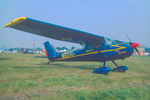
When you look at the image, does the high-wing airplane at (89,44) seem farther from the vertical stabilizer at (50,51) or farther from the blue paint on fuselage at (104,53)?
the vertical stabilizer at (50,51)

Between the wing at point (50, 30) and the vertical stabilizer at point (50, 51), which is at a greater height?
the wing at point (50, 30)

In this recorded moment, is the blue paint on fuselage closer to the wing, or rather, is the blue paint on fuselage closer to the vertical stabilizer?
the wing

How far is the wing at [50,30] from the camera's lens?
7.05 meters

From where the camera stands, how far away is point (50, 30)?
8086 millimetres

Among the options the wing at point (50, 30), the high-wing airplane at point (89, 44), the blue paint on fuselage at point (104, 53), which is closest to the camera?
the wing at point (50, 30)

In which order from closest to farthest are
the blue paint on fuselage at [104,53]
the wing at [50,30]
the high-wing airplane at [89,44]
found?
the wing at [50,30], the high-wing airplane at [89,44], the blue paint on fuselage at [104,53]

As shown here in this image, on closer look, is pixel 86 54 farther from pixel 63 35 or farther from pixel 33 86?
pixel 33 86

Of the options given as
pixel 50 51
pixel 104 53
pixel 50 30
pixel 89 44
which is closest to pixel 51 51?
pixel 50 51

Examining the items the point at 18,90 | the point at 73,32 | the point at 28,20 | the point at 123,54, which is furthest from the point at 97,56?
the point at 18,90

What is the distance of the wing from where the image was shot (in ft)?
23.1

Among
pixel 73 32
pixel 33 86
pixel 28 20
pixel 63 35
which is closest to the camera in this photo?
pixel 33 86

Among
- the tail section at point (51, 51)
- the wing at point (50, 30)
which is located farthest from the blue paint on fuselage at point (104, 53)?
the tail section at point (51, 51)

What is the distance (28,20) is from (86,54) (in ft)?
15.0

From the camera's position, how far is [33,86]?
401 centimetres
